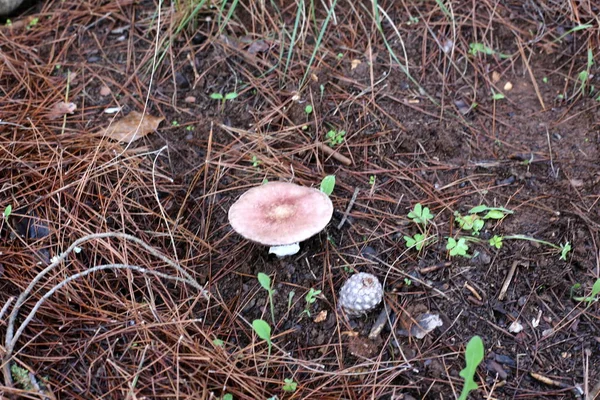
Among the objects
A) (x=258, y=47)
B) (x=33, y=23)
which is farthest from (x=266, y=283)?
(x=33, y=23)

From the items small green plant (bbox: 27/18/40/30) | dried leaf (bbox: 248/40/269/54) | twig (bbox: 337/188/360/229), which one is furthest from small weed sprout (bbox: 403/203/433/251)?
small green plant (bbox: 27/18/40/30)

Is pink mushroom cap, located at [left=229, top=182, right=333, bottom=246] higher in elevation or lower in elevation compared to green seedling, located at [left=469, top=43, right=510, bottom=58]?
lower

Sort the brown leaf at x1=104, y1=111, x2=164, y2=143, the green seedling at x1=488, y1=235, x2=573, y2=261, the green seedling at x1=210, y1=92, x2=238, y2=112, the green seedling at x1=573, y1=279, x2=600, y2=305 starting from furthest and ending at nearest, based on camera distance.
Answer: the green seedling at x1=210, y1=92, x2=238, y2=112
the brown leaf at x1=104, y1=111, x2=164, y2=143
the green seedling at x1=488, y1=235, x2=573, y2=261
the green seedling at x1=573, y1=279, x2=600, y2=305

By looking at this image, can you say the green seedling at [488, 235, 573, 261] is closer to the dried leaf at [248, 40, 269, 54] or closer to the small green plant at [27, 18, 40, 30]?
the dried leaf at [248, 40, 269, 54]

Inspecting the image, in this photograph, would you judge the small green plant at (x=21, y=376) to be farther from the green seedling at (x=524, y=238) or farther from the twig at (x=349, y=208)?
the green seedling at (x=524, y=238)

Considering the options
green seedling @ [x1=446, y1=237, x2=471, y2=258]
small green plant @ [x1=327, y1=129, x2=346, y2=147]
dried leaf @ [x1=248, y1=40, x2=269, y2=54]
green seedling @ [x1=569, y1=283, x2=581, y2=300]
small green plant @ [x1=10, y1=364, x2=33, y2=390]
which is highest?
dried leaf @ [x1=248, y1=40, x2=269, y2=54]

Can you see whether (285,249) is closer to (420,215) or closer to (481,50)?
(420,215)

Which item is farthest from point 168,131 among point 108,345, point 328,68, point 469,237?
point 469,237
